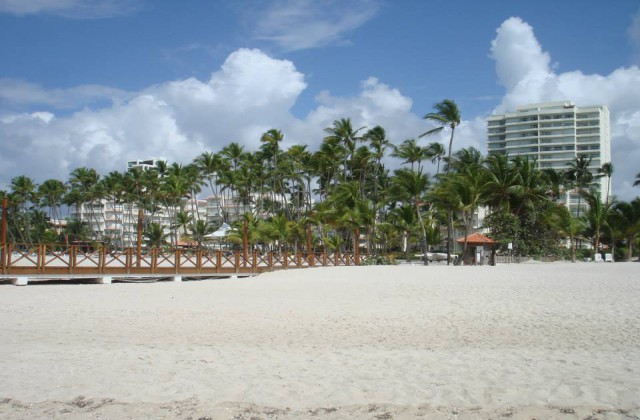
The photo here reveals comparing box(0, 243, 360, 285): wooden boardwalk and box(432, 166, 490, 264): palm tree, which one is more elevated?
box(432, 166, 490, 264): palm tree

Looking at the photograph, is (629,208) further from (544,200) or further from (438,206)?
(438,206)

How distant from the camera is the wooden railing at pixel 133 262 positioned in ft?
61.7

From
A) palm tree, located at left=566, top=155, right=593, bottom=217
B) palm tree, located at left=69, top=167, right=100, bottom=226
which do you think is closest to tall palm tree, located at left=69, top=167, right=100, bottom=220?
palm tree, located at left=69, top=167, right=100, bottom=226

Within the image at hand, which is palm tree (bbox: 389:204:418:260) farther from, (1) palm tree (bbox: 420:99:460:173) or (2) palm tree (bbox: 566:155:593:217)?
(2) palm tree (bbox: 566:155:593:217)

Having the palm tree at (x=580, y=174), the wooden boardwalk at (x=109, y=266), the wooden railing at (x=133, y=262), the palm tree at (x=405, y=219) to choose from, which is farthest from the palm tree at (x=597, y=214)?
the wooden boardwalk at (x=109, y=266)

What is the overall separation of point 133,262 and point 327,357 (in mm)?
18673

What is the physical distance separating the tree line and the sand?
16.4 m

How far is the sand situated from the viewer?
5520 millimetres

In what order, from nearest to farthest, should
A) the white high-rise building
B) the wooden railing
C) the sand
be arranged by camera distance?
the sand < the wooden railing < the white high-rise building

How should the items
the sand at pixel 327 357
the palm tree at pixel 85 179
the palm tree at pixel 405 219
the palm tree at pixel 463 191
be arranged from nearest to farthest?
the sand at pixel 327 357 → the palm tree at pixel 463 191 → the palm tree at pixel 405 219 → the palm tree at pixel 85 179

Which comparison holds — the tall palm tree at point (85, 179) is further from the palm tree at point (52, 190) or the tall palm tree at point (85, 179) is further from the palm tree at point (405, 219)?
the palm tree at point (405, 219)

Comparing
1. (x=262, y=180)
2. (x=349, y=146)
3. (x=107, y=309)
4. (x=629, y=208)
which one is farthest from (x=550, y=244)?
(x=107, y=309)

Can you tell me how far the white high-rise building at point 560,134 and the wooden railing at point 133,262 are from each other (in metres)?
94.8

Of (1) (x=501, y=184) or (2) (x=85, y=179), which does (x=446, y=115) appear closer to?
(1) (x=501, y=184)
